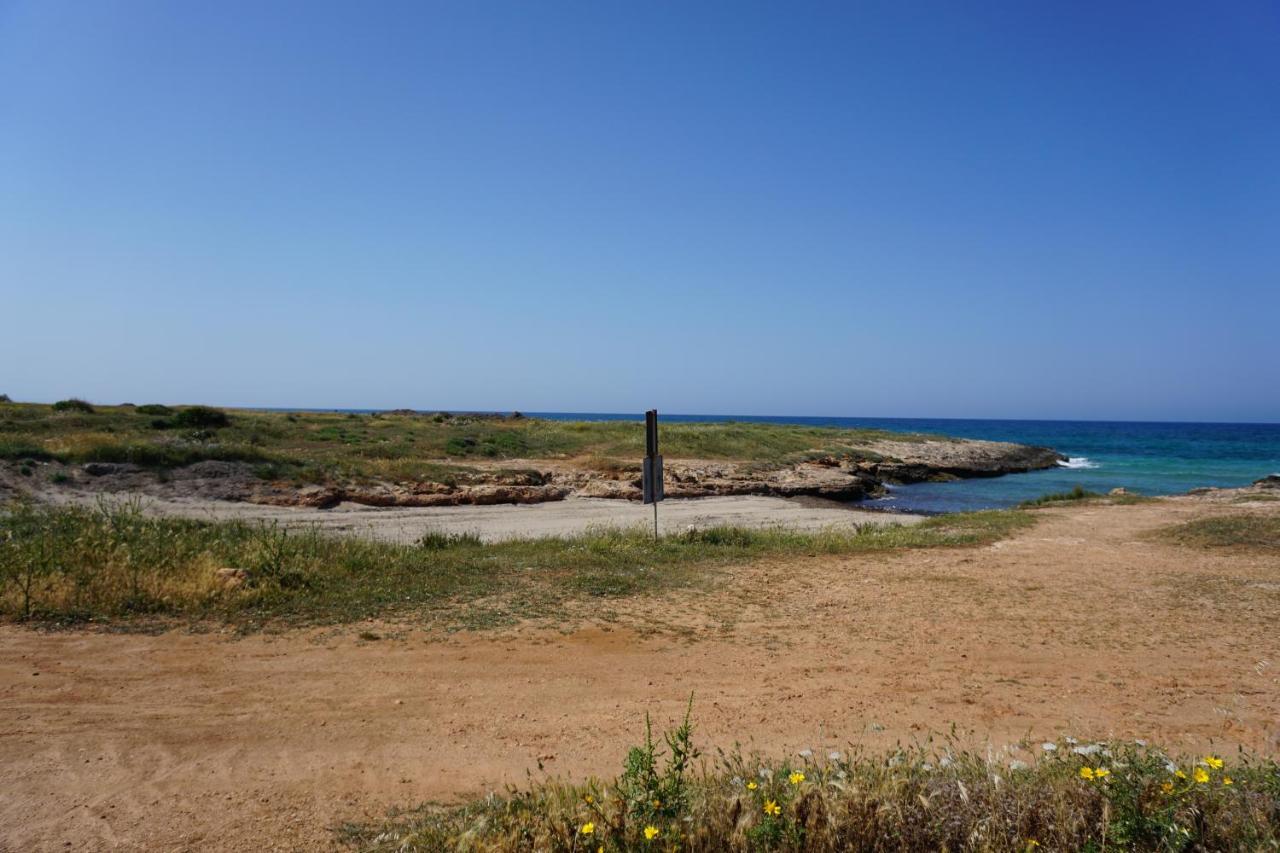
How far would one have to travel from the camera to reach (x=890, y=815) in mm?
3469

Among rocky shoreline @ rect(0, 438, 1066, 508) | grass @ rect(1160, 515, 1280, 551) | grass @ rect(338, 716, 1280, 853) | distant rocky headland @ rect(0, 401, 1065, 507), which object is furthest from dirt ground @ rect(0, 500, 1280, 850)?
distant rocky headland @ rect(0, 401, 1065, 507)

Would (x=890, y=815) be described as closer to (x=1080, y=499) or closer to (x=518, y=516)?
(x=518, y=516)

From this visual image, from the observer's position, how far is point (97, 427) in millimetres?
32906

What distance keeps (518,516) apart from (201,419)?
25.0 m

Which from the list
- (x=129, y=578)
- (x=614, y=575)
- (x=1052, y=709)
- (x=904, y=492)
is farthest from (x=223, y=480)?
(x=904, y=492)

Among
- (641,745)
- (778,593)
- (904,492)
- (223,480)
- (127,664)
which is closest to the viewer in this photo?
(641,745)

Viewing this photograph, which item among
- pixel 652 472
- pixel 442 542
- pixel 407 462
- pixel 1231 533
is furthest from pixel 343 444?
pixel 1231 533

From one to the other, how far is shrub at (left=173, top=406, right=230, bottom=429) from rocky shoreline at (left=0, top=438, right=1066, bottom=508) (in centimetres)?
1328

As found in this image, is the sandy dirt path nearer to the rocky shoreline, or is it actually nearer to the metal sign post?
the rocky shoreline

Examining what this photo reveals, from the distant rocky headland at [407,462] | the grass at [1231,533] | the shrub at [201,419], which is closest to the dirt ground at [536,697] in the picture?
the grass at [1231,533]

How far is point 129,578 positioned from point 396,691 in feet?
16.3

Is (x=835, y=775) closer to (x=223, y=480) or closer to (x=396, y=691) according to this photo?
(x=396, y=691)

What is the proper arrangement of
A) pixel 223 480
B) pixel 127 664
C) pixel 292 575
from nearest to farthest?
1. pixel 127 664
2. pixel 292 575
3. pixel 223 480

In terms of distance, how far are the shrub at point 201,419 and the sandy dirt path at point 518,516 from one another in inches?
657
